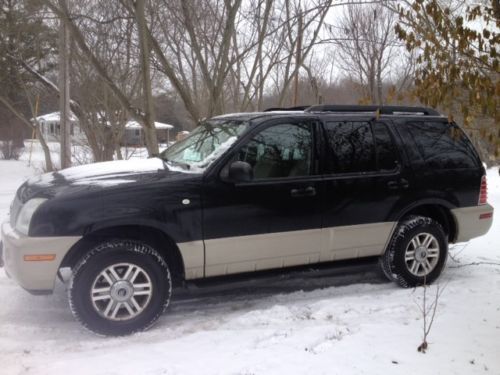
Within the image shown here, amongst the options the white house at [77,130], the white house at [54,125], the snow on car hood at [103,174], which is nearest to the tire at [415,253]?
the snow on car hood at [103,174]

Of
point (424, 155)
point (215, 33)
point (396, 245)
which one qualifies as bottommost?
point (396, 245)

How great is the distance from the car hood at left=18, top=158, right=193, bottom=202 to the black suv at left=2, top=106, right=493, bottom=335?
0.7 inches

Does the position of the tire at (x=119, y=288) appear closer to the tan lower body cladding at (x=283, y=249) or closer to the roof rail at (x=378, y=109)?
the tan lower body cladding at (x=283, y=249)

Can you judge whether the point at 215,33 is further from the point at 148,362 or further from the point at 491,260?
the point at 148,362

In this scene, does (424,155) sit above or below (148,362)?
above

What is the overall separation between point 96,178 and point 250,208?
1.32 m

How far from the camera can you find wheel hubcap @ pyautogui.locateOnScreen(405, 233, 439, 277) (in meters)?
5.12

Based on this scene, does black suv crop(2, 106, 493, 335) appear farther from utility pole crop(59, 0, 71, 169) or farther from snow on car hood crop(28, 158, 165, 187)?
utility pole crop(59, 0, 71, 169)

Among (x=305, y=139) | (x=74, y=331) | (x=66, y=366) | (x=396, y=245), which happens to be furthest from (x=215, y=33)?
(x=66, y=366)

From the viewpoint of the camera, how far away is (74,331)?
13.4 feet

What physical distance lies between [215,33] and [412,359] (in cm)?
732

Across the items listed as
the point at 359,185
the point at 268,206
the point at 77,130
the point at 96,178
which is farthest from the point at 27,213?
the point at 77,130

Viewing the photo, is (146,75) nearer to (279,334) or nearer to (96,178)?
(96,178)

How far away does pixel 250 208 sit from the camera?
4363 millimetres
